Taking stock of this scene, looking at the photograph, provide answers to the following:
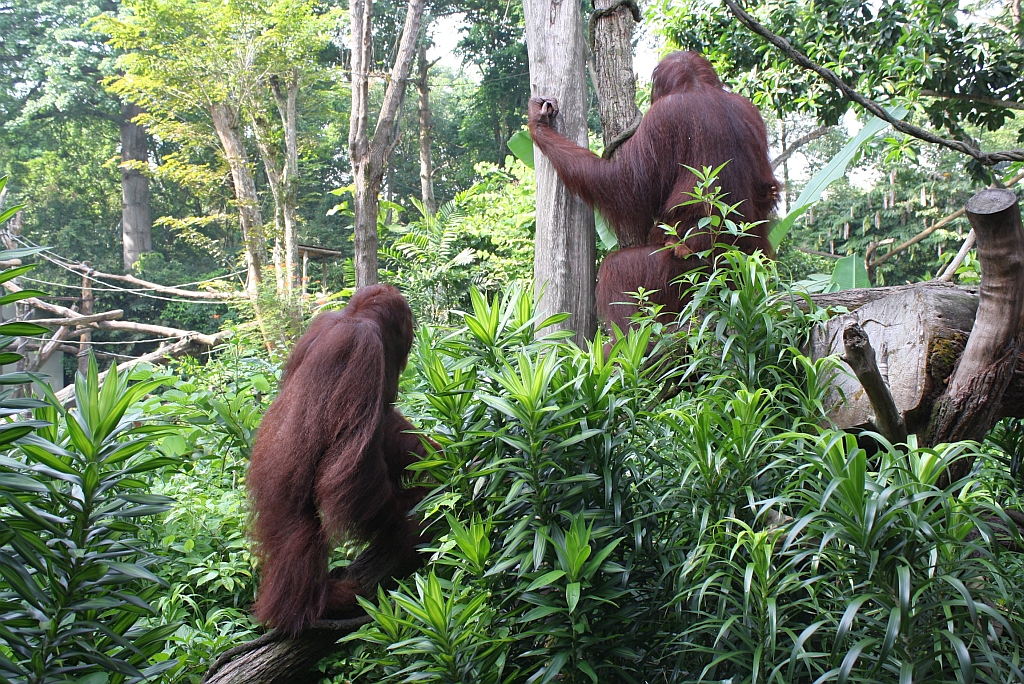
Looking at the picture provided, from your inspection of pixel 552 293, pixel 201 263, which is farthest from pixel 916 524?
pixel 201 263

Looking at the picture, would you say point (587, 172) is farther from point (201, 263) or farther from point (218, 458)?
point (201, 263)

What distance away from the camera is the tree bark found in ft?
5.72

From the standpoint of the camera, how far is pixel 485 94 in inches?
787

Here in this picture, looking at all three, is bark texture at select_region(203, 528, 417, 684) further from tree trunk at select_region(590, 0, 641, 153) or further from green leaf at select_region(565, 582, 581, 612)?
tree trunk at select_region(590, 0, 641, 153)

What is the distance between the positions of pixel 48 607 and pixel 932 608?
1.88 metres

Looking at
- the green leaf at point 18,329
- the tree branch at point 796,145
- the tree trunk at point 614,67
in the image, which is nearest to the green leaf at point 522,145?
the tree trunk at point 614,67

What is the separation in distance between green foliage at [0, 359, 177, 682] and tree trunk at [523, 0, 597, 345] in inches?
74.6

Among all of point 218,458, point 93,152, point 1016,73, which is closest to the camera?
point 218,458

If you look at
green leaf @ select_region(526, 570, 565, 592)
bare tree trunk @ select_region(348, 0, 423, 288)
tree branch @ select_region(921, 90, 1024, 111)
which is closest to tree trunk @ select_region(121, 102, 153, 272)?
bare tree trunk @ select_region(348, 0, 423, 288)

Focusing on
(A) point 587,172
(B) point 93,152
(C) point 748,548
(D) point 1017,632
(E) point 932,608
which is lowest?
(D) point 1017,632

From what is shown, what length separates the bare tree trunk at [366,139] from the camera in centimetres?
775

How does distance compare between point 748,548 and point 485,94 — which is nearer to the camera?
point 748,548

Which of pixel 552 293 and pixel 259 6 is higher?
pixel 259 6

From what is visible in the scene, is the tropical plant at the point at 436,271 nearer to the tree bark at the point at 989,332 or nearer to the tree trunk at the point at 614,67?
the tree trunk at the point at 614,67
